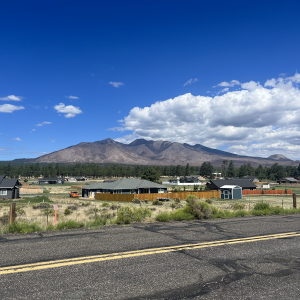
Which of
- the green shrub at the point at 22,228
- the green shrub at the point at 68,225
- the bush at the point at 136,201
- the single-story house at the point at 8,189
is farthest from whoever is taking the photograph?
the single-story house at the point at 8,189

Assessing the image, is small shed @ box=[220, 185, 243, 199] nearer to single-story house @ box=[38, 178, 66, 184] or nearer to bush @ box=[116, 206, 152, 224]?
bush @ box=[116, 206, 152, 224]

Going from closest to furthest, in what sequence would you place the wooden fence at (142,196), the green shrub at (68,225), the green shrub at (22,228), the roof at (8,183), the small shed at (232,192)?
1. the green shrub at (22,228)
2. the green shrub at (68,225)
3. the wooden fence at (142,196)
4. the roof at (8,183)
5. the small shed at (232,192)

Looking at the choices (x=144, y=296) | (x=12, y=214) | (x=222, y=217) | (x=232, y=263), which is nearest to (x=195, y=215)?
(x=222, y=217)

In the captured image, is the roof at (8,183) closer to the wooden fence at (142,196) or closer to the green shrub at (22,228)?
the wooden fence at (142,196)

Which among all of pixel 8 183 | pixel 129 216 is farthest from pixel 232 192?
pixel 8 183

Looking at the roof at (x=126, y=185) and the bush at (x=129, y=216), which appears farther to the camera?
the roof at (x=126, y=185)

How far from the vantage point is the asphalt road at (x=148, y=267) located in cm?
520

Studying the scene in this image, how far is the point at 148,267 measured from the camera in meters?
6.62

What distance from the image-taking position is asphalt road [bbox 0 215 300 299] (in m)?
5.20

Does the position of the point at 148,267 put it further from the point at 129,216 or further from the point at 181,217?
the point at 181,217

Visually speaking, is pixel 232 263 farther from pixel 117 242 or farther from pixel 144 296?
pixel 117 242

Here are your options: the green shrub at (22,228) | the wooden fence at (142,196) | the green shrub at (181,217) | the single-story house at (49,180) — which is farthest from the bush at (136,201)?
the single-story house at (49,180)

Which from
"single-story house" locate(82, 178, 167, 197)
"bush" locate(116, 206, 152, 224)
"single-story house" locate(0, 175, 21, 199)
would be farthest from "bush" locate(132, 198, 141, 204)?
"bush" locate(116, 206, 152, 224)

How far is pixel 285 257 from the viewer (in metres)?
7.69
